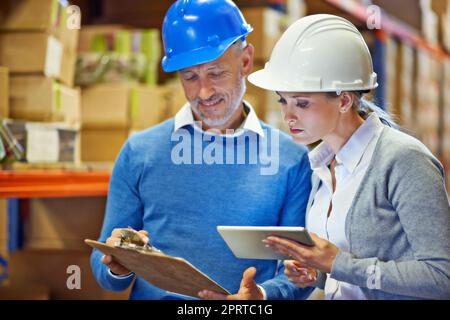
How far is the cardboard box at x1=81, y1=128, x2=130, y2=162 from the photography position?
9.39 feet

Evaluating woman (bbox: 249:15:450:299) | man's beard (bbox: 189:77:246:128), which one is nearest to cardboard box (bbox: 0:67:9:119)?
man's beard (bbox: 189:77:246:128)

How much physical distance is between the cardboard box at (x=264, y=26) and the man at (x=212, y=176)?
72 cm

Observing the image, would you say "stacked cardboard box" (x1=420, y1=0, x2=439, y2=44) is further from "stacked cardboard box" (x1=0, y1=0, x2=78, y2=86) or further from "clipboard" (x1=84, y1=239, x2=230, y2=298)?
"clipboard" (x1=84, y1=239, x2=230, y2=298)

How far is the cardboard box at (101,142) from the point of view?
9.39ft

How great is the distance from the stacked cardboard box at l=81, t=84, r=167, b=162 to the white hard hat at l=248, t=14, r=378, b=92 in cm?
139

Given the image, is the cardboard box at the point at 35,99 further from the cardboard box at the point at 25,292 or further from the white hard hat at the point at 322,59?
the white hard hat at the point at 322,59

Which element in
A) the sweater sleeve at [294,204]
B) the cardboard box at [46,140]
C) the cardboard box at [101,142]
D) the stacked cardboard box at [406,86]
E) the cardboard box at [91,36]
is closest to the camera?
the sweater sleeve at [294,204]

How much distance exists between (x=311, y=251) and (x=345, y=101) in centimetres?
35

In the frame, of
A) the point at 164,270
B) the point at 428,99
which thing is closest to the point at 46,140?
the point at 164,270

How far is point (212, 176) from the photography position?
183 centimetres

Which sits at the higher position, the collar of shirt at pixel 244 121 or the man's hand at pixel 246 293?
the collar of shirt at pixel 244 121

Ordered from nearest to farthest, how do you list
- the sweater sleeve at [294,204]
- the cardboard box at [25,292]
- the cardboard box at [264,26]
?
the sweater sleeve at [294,204], the cardboard box at [25,292], the cardboard box at [264,26]

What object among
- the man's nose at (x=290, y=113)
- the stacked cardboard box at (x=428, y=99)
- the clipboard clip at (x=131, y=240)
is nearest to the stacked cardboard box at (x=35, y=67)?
the clipboard clip at (x=131, y=240)

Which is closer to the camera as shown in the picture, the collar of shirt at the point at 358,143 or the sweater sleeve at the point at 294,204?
the collar of shirt at the point at 358,143
